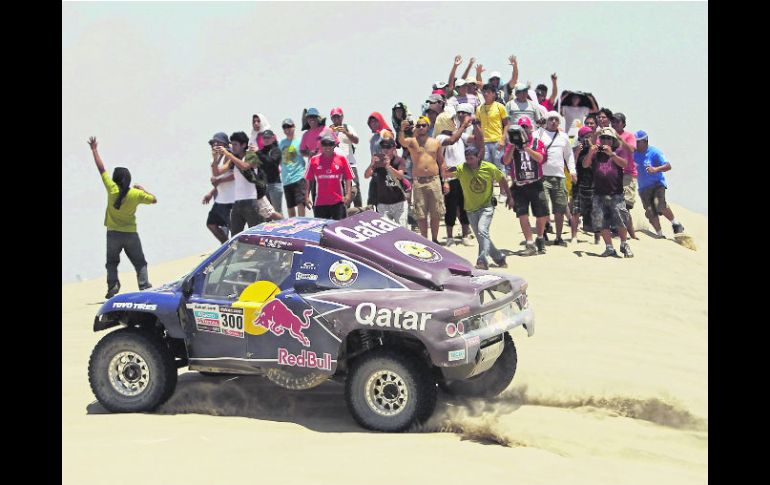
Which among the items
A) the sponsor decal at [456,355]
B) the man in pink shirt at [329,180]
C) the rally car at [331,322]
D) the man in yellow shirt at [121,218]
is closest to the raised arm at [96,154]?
the man in yellow shirt at [121,218]

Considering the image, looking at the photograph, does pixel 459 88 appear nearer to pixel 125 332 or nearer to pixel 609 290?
pixel 609 290

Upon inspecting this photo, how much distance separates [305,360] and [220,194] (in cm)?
778

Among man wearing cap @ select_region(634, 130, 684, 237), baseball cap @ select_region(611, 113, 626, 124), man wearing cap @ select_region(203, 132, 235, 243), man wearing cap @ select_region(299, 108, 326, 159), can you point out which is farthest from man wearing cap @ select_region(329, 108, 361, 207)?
man wearing cap @ select_region(634, 130, 684, 237)

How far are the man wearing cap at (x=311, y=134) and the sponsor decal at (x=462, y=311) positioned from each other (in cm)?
979

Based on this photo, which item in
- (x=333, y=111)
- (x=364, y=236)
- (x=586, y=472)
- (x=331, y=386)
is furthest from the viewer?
(x=333, y=111)

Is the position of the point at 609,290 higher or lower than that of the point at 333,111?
lower

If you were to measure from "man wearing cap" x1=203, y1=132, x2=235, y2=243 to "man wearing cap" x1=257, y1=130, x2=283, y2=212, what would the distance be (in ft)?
1.97

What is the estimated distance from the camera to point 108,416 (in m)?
10.1

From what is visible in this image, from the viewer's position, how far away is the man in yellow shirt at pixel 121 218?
1546 cm

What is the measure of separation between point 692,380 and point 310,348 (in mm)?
4136

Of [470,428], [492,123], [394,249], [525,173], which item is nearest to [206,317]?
[394,249]

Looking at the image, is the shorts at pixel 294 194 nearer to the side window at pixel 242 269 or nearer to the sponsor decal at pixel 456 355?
the side window at pixel 242 269

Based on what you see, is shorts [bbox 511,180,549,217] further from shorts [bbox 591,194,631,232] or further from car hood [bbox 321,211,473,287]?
car hood [bbox 321,211,473,287]

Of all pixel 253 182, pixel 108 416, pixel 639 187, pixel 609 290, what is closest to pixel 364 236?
pixel 108 416
